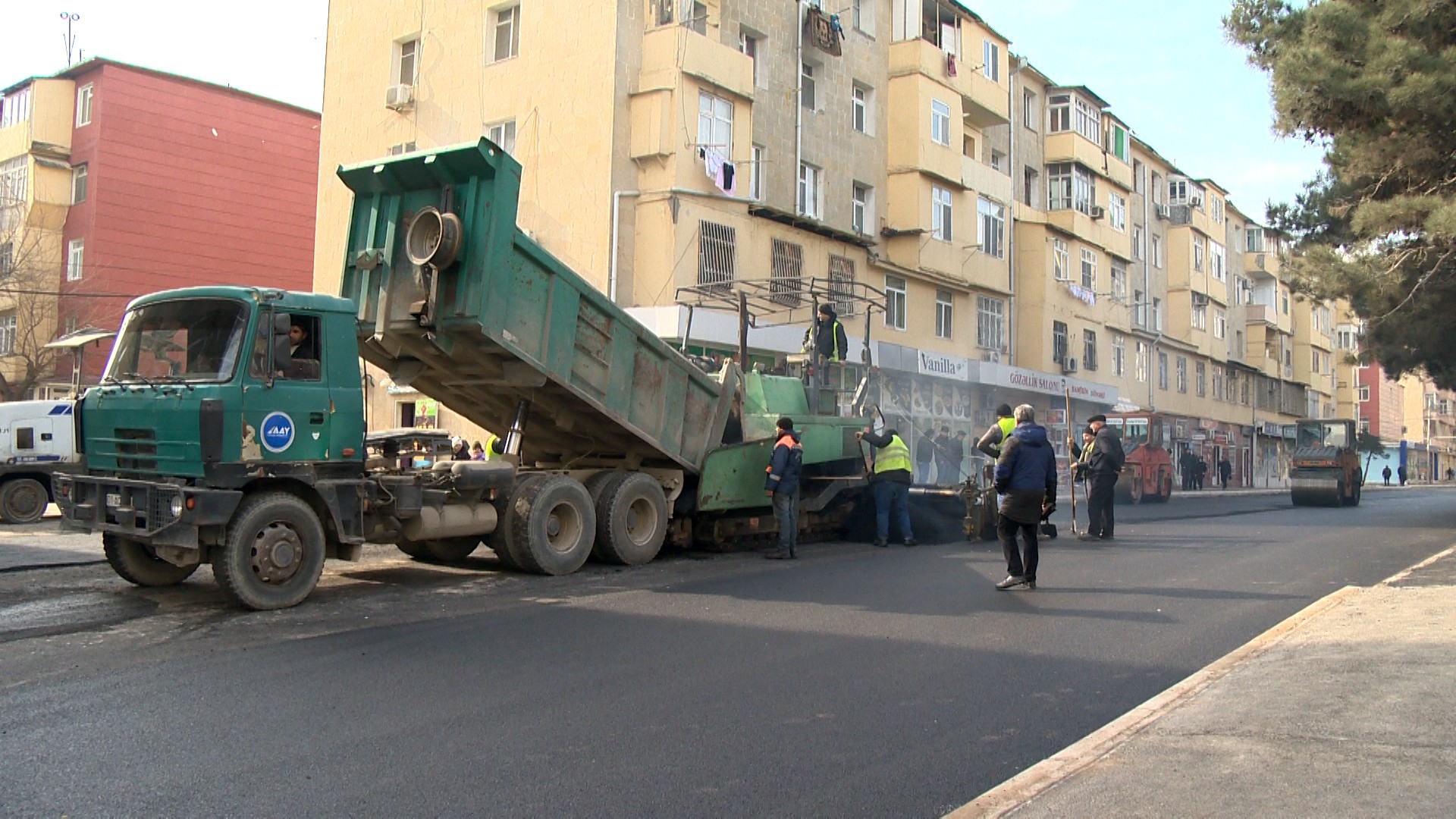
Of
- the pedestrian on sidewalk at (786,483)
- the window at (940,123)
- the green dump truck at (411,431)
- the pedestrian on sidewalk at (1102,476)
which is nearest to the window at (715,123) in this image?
the window at (940,123)

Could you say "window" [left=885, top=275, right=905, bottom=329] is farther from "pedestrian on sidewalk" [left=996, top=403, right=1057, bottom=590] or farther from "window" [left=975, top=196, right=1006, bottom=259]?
"pedestrian on sidewalk" [left=996, top=403, right=1057, bottom=590]

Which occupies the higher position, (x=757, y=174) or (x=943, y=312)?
(x=757, y=174)

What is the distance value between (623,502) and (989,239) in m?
25.7

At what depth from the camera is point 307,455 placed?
885 cm

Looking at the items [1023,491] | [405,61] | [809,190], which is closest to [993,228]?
[809,190]

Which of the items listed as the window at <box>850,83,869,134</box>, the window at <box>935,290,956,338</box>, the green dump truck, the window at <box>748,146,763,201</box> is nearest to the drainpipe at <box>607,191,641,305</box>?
the window at <box>748,146,763,201</box>

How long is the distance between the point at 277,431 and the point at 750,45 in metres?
20.5

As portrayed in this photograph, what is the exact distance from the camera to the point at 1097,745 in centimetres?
470

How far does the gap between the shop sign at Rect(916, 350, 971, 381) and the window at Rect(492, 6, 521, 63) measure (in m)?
13.1

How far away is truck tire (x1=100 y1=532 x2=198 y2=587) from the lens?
924 centimetres

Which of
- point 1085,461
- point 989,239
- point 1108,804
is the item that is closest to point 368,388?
point 1108,804

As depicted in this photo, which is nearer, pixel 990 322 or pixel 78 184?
pixel 78 184

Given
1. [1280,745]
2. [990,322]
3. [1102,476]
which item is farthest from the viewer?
[990,322]

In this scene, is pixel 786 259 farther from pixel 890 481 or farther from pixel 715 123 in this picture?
pixel 890 481
